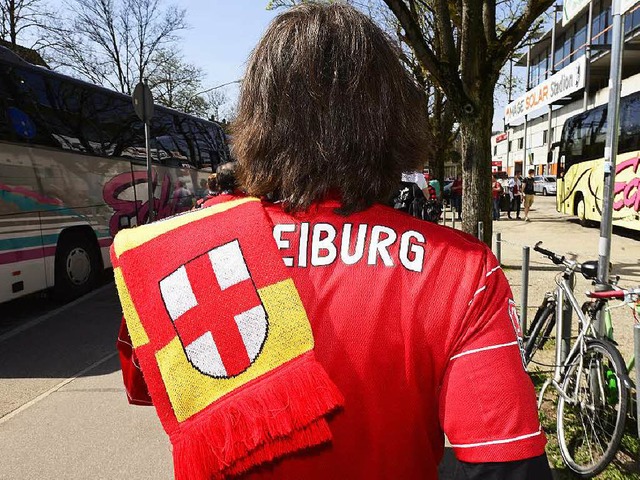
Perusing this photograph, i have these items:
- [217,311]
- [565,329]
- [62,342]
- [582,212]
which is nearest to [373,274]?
[217,311]

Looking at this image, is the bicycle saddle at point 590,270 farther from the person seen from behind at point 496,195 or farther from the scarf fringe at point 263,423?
the person seen from behind at point 496,195

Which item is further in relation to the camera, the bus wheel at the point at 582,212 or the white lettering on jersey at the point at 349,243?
the bus wheel at the point at 582,212

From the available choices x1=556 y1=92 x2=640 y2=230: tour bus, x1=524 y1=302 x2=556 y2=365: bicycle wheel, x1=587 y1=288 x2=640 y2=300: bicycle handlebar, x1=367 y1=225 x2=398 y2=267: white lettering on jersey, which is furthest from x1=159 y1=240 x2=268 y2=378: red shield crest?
x1=556 y1=92 x2=640 y2=230: tour bus

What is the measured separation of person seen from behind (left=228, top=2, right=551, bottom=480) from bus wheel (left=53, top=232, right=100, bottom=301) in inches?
296

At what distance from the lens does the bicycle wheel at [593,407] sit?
2818 millimetres

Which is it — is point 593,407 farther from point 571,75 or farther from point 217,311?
point 571,75

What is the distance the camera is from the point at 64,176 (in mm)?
7777

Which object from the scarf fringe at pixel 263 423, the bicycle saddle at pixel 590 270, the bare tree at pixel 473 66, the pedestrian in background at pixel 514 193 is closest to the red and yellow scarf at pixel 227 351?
the scarf fringe at pixel 263 423

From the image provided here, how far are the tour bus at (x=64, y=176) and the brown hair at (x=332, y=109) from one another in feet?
21.4

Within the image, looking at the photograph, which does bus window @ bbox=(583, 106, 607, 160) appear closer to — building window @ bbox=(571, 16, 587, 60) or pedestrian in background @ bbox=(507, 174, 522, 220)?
pedestrian in background @ bbox=(507, 174, 522, 220)

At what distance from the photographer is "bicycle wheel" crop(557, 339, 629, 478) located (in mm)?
2818

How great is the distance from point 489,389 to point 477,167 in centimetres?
674

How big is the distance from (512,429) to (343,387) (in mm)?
327

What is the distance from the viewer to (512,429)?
89 centimetres
